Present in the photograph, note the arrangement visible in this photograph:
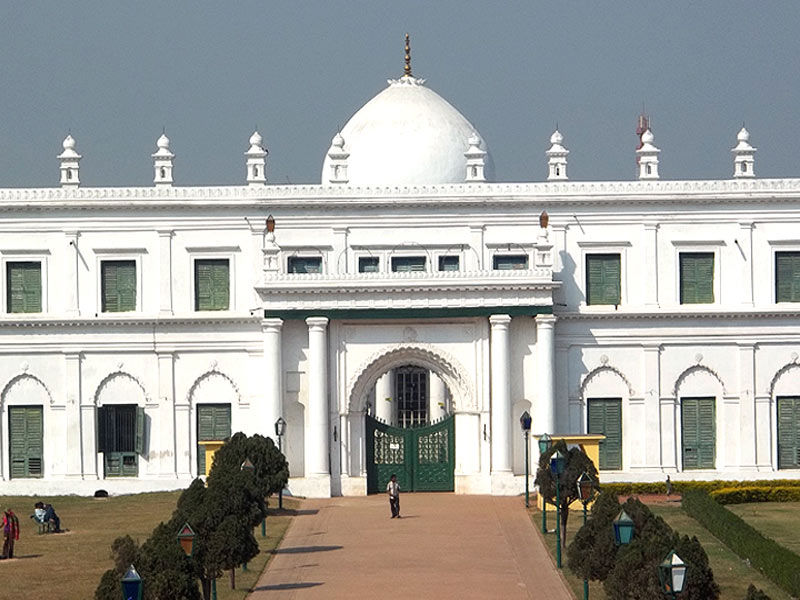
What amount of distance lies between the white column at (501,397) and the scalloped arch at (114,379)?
31.7 ft

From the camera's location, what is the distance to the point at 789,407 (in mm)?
51500

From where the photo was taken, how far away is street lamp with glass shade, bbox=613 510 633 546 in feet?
95.6

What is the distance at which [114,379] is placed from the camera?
5134 centimetres

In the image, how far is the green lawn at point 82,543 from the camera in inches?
1377

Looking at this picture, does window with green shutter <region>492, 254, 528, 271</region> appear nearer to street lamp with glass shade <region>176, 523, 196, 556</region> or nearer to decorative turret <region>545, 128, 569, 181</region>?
decorative turret <region>545, 128, 569, 181</region>

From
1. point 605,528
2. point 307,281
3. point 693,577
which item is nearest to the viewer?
point 693,577

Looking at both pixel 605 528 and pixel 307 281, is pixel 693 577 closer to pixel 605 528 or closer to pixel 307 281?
pixel 605 528

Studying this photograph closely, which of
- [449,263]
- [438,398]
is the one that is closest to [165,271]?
[449,263]

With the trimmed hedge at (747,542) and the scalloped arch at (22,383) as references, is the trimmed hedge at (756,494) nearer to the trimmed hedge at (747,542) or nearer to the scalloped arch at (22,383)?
the trimmed hedge at (747,542)

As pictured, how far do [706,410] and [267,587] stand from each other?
64.3 feet

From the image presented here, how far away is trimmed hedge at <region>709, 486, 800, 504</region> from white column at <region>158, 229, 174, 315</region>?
15.7 meters

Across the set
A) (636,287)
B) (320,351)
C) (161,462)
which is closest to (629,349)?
(636,287)

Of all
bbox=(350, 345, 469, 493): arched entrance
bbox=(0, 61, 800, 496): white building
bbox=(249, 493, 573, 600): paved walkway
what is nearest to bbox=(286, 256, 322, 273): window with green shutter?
bbox=(0, 61, 800, 496): white building

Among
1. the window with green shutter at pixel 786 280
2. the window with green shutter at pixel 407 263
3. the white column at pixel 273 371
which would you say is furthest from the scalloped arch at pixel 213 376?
the window with green shutter at pixel 786 280
